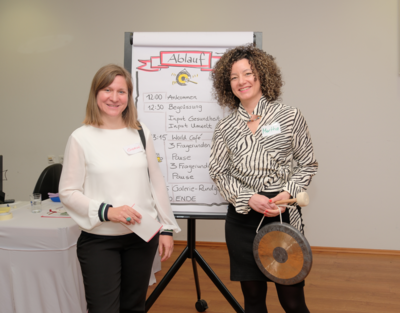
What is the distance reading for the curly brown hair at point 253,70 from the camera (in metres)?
1.59

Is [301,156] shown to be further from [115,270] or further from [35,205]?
[35,205]

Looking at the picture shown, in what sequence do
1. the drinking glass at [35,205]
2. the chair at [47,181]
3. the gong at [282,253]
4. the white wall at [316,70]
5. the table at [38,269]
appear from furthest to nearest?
the white wall at [316,70] → the chair at [47,181] → the drinking glass at [35,205] → the table at [38,269] → the gong at [282,253]

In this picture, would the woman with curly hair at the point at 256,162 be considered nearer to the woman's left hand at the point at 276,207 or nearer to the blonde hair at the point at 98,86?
the woman's left hand at the point at 276,207

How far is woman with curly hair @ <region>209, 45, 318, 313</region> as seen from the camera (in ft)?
4.84

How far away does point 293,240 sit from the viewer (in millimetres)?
1339

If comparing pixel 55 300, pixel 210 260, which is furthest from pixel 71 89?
pixel 55 300

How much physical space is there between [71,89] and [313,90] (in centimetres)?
277

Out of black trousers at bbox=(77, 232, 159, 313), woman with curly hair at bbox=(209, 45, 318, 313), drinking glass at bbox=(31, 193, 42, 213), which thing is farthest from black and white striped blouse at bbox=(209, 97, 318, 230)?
drinking glass at bbox=(31, 193, 42, 213)

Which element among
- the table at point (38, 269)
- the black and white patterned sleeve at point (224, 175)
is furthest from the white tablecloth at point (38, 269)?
the black and white patterned sleeve at point (224, 175)

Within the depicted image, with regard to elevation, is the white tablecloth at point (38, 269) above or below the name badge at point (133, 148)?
below

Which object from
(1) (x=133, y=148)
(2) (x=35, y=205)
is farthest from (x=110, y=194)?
(2) (x=35, y=205)

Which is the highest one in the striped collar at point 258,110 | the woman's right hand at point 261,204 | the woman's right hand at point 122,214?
the striped collar at point 258,110

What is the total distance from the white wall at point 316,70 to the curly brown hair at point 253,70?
2.13 meters

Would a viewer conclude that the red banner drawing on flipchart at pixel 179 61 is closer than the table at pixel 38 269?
No
